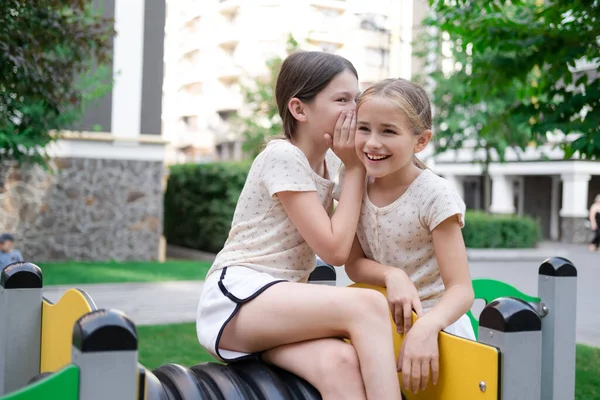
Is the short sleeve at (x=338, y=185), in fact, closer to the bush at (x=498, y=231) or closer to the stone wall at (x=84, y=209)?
the stone wall at (x=84, y=209)

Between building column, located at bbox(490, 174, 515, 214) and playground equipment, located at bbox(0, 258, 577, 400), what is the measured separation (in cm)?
2500

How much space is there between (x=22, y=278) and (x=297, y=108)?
107cm

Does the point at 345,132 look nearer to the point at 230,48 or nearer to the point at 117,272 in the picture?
the point at 117,272

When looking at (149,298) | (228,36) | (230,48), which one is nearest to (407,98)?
(149,298)

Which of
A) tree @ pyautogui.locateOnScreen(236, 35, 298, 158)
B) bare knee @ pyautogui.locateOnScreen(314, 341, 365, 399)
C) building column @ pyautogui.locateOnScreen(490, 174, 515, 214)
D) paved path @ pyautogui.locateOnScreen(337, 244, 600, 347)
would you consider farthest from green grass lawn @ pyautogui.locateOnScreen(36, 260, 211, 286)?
building column @ pyautogui.locateOnScreen(490, 174, 515, 214)

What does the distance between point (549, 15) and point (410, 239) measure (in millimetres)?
3321

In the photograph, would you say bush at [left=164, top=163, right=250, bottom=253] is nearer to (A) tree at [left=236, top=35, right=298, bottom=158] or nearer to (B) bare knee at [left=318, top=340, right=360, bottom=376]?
(A) tree at [left=236, top=35, right=298, bottom=158]

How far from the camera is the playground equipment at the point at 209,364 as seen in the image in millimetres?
1400

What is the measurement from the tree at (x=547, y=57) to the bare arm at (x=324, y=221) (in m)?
2.58

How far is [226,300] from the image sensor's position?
6.83ft

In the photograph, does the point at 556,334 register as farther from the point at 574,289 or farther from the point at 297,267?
the point at 297,267

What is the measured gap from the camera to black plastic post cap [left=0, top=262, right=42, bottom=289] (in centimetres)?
232

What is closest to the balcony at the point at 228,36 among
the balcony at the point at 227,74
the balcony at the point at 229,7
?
the balcony at the point at 229,7

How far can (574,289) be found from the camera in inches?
Answer: 102
